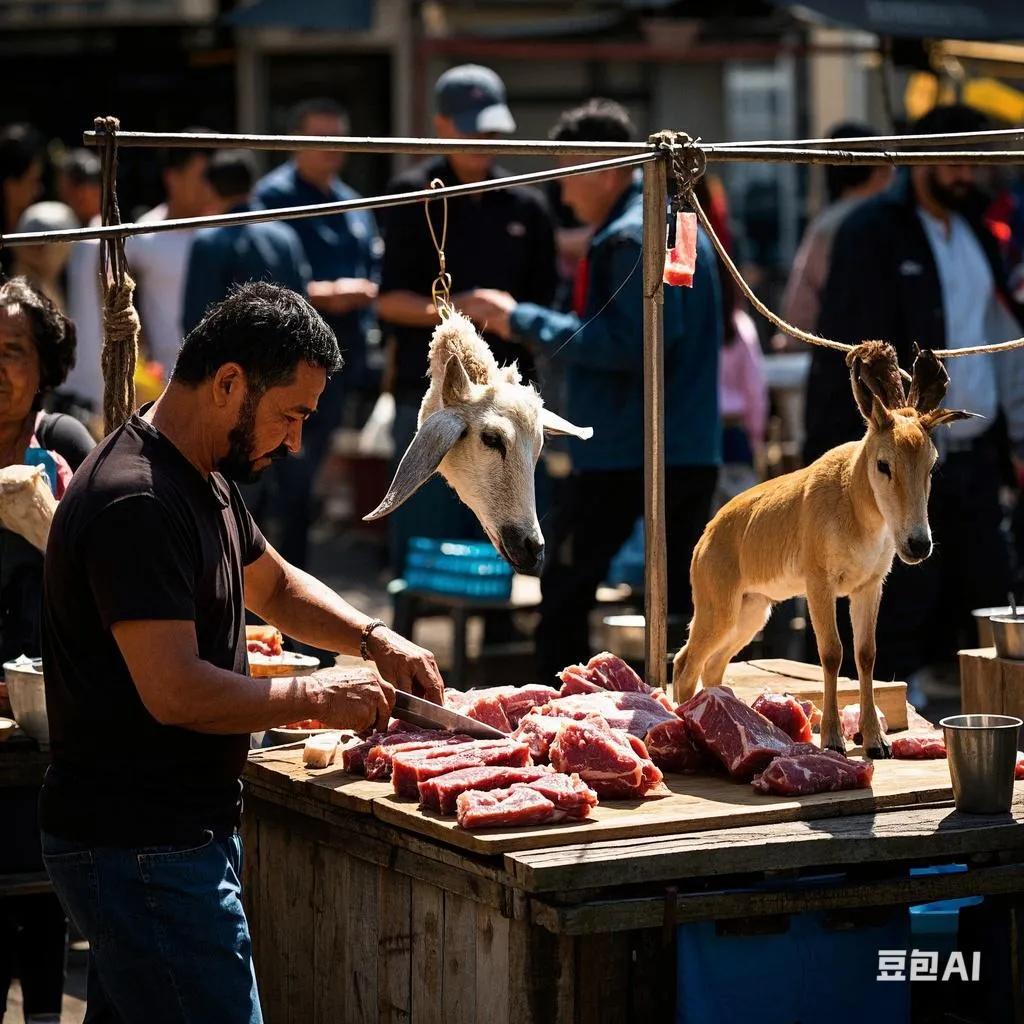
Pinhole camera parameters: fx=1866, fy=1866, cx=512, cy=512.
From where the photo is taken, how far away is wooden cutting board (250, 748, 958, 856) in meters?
3.78

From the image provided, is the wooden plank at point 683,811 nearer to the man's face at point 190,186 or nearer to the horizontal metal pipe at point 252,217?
the horizontal metal pipe at point 252,217

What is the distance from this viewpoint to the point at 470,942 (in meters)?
3.93

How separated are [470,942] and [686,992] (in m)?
0.46

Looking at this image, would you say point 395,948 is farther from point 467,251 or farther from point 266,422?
point 467,251

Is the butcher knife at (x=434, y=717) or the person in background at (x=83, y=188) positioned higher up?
the person in background at (x=83, y=188)

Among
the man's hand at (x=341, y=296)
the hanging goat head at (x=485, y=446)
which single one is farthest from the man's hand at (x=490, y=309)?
the man's hand at (x=341, y=296)

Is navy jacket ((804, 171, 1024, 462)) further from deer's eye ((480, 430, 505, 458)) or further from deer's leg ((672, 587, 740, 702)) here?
deer's eye ((480, 430, 505, 458))

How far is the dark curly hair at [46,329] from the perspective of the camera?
521 cm

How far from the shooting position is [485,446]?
4.47m

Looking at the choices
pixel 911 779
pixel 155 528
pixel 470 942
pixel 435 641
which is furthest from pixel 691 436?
pixel 435 641

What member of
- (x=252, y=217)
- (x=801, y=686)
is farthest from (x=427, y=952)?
(x=252, y=217)

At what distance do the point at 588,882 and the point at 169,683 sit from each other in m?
0.91

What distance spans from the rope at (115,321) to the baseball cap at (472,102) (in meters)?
3.93

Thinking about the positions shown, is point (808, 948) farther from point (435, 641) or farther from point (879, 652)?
point (435, 641)
